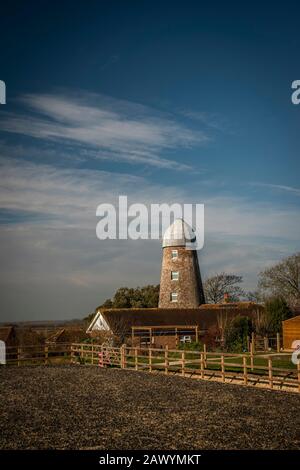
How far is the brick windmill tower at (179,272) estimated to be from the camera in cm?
5022

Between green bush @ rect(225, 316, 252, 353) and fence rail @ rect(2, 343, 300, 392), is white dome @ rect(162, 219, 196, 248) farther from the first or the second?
fence rail @ rect(2, 343, 300, 392)

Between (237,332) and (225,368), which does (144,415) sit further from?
(237,332)

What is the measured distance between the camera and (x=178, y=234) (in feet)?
174

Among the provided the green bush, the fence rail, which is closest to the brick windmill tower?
the green bush

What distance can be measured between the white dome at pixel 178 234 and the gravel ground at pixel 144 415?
30.5m

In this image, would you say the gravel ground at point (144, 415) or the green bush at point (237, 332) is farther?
the green bush at point (237, 332)

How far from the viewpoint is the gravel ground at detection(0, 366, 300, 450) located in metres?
11.1

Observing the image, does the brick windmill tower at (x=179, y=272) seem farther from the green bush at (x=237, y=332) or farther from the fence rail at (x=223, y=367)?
the fence rail at (x=223, y=367)

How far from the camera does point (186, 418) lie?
13617mm

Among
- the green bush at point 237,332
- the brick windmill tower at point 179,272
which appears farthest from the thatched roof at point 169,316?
the green bush at point 237,332

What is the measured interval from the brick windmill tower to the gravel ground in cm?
2779
